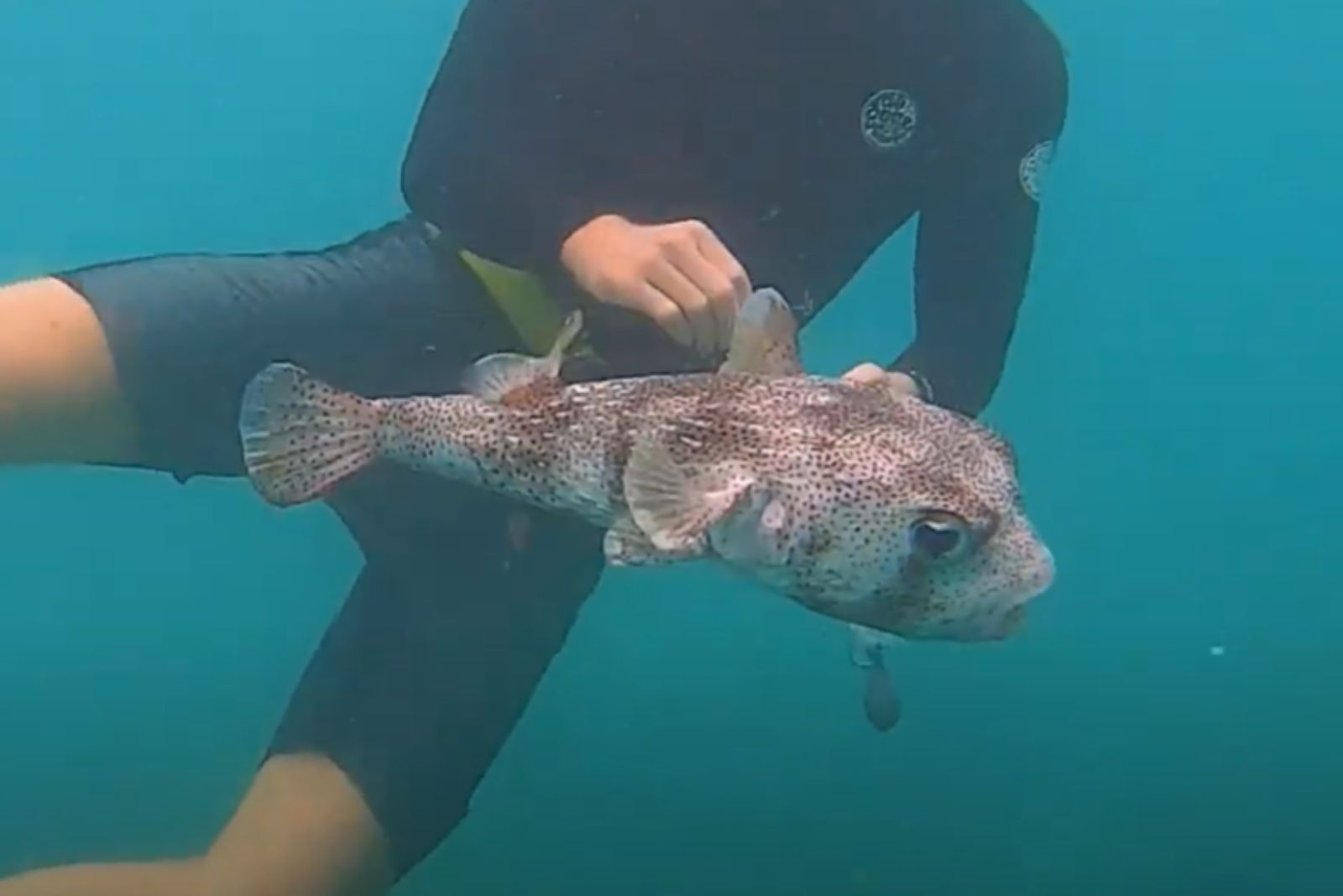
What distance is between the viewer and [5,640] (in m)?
9.79

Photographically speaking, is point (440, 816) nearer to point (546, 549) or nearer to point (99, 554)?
point (546, 549)

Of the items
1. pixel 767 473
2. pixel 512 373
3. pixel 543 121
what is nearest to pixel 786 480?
pixel 767 473

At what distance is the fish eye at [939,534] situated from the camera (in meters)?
2.03

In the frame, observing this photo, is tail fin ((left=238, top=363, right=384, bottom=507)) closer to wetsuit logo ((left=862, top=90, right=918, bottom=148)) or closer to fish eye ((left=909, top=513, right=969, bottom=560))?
fish eye ((left=909, top=513, right=969, bottom=560))

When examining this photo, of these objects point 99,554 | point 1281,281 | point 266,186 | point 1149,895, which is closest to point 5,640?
point 99,554

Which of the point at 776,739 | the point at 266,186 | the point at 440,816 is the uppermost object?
the point at 440,816

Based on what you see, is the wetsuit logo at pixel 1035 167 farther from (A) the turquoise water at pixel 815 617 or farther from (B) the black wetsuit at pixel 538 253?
(A) the turquoise water at pixel 815 617

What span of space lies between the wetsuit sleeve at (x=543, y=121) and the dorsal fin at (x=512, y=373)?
0.87ft

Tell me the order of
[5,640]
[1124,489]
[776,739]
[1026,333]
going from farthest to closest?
[1124,489], [1026,333], [5,640], [776,739]

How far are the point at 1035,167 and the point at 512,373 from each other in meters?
1.28

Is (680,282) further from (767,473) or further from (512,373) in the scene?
(767,473)

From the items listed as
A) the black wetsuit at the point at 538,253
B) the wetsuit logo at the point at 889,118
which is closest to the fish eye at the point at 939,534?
the black wetsuit at the point at 538,253

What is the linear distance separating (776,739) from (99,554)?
5.06 meters

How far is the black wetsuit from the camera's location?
2.85 m
